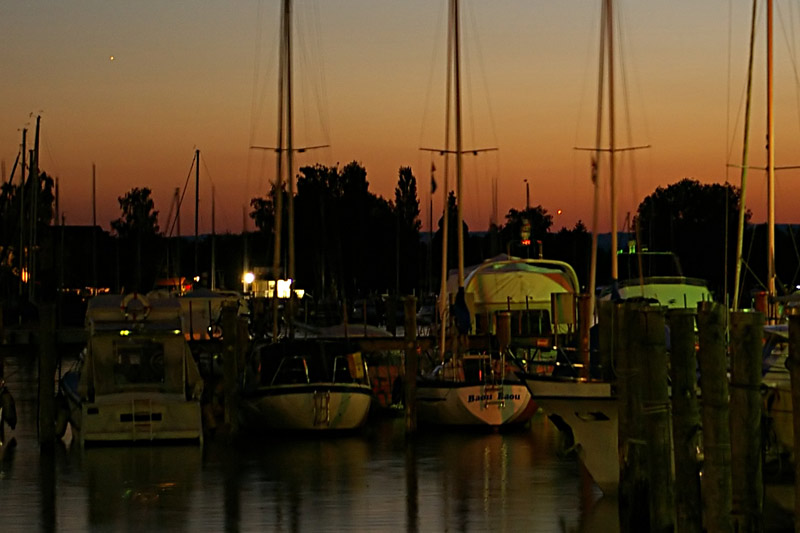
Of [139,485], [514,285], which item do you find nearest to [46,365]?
[139,485]

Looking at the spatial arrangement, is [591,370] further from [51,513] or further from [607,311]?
[51,513]

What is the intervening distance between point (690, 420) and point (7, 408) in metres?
17.2

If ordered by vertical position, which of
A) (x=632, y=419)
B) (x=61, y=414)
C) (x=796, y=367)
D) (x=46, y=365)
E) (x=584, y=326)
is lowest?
(x=61, y=414)

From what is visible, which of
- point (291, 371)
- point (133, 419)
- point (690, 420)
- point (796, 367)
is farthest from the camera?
point (291, 371)

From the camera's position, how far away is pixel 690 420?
17.7 m

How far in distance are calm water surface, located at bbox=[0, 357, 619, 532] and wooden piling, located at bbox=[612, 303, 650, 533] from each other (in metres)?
2.38

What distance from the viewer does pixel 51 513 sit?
75.3ft

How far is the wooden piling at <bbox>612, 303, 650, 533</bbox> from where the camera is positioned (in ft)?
61.3

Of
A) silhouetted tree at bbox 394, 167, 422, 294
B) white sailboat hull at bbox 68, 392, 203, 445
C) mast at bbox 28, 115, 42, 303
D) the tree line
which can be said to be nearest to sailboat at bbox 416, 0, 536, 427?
white sailboat hull at bbox 68, 392, 203, 445

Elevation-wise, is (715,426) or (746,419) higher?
(746,419)

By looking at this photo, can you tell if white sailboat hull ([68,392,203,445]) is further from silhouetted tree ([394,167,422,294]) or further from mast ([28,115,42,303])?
silhouetted tree ([394,167,422,294])

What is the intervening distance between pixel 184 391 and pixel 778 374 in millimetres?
14199

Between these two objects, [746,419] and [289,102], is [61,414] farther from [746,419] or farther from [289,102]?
[746,419]

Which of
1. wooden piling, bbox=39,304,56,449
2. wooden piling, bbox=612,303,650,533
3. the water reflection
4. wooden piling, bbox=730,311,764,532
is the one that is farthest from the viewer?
wooden piling, bbox=39,304,56,449
